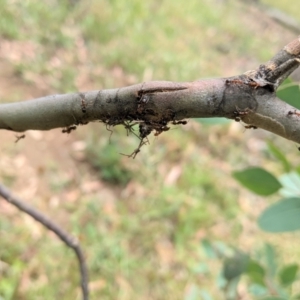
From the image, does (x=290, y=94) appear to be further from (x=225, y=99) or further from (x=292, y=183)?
(x=292, y=183)

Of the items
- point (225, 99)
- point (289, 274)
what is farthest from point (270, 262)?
point (225, 99)

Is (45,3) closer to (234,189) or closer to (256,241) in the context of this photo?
(234,189)

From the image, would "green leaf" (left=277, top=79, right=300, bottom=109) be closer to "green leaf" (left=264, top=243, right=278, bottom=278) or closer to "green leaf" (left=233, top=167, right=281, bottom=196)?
"green leaf" (left=233, top=167, right=281, bottom=196)

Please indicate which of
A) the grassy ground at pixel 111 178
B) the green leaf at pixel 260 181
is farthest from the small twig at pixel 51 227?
the grassy ground at pixel 111 178

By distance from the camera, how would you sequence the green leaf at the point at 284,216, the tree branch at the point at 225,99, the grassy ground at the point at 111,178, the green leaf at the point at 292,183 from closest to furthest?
1. the tree branch at the point at 225,99
2. the green leaf at the point at 284,216
3. the green leaf at the point at 292,183
4. the grassy ground at the point at 111,178

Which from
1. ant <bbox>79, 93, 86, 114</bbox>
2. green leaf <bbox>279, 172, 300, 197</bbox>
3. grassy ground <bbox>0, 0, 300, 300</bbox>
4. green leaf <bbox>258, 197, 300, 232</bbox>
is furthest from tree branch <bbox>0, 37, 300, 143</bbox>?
grassy ground <bbox>0, 0, 300, 300</bbox>

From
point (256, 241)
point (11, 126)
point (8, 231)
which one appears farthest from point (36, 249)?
point (11, 126)

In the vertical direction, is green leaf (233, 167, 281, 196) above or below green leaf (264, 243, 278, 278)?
above

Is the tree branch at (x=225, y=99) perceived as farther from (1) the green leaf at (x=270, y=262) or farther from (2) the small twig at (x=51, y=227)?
(1) the green leaf at (x=270, y=262)
